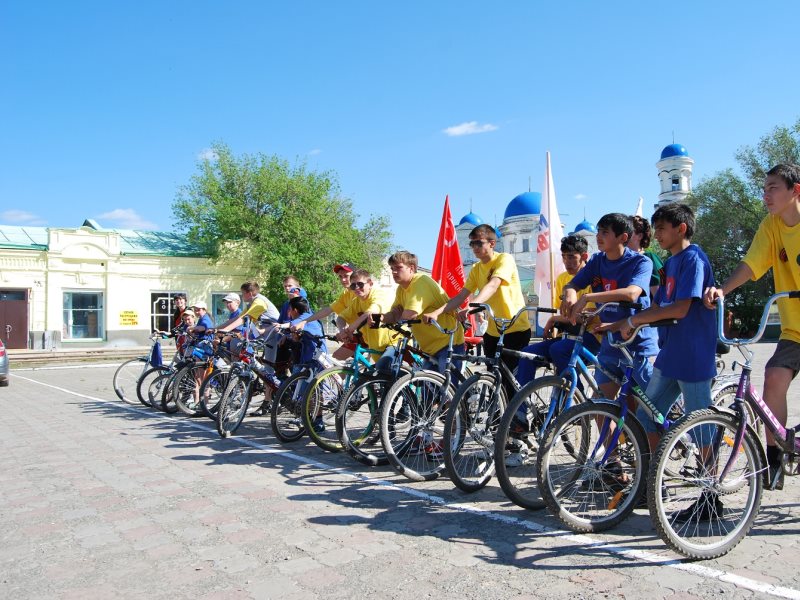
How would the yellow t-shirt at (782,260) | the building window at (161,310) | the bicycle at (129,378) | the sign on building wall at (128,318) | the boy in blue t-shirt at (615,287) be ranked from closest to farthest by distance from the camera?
the yellow t-shirt at (782,260) → the boy in blue t-shirt at (615,287) → the bicycle at (129,378) → the sign on building wall at (128,318) → the building window at (161,310)

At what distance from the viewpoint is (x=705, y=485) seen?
3494 mm

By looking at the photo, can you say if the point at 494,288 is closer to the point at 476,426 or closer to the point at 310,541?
the point at 476,426

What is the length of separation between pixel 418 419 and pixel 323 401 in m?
1.31

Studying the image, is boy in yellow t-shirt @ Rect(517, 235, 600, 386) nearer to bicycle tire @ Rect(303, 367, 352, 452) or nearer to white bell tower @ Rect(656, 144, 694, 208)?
bicycle tire @ Rect(303, 367, 352, 452)

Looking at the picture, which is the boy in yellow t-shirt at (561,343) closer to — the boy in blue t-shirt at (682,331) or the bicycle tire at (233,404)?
the boy in blue t-shirt at (682,331)

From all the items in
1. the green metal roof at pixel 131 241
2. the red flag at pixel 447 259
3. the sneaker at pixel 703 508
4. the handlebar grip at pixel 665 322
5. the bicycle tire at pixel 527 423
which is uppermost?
the green metal roof at pixel 131 241

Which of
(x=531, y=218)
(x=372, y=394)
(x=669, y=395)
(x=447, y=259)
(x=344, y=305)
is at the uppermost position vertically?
(x=531, y=218)

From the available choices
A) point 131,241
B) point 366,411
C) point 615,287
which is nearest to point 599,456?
point 615,287

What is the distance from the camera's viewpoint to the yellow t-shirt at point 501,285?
18.8 ft

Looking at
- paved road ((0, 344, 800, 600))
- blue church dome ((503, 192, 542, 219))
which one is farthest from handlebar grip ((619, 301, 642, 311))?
blue church dome ((503, 192, 542, 219))

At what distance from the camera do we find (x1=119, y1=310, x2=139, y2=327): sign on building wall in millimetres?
30812

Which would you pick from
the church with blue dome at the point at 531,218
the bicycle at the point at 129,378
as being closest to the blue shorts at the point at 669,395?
the bicycle at the point at 129,378

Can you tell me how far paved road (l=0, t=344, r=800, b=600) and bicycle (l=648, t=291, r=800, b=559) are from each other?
15 cm

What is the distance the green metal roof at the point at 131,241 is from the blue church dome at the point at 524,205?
39.2 metres
